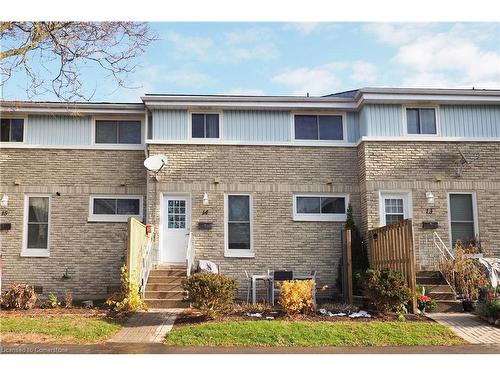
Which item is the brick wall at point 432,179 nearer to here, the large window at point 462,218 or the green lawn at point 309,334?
the large window at point 462,218

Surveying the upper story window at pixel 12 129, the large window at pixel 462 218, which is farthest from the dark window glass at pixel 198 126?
the large window at pixel 462 218

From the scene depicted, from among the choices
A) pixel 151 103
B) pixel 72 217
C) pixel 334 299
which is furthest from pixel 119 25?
pixel 334 299

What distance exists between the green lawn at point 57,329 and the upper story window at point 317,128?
315 inches

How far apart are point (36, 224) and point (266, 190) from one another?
691 cm

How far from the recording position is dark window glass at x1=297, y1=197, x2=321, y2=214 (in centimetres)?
1600

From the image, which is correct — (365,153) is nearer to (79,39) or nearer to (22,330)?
(79,39)

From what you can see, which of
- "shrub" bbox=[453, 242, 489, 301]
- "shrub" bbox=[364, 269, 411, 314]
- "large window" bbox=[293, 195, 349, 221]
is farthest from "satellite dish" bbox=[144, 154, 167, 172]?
"shrub" bbox=[453, 242, 489, 301]

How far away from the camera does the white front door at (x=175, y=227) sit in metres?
15.7

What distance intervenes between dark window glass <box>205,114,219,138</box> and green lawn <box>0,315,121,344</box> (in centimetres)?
Result: 642

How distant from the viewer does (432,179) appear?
1570cm

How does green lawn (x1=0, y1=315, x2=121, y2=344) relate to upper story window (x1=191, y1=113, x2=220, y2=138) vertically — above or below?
below

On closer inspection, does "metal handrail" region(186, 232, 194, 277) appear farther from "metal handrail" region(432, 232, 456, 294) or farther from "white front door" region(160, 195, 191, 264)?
"metal handrail" region(432, 232, 456, 294)

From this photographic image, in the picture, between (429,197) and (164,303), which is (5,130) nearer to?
(164,303)

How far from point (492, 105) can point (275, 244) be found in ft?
24.9
